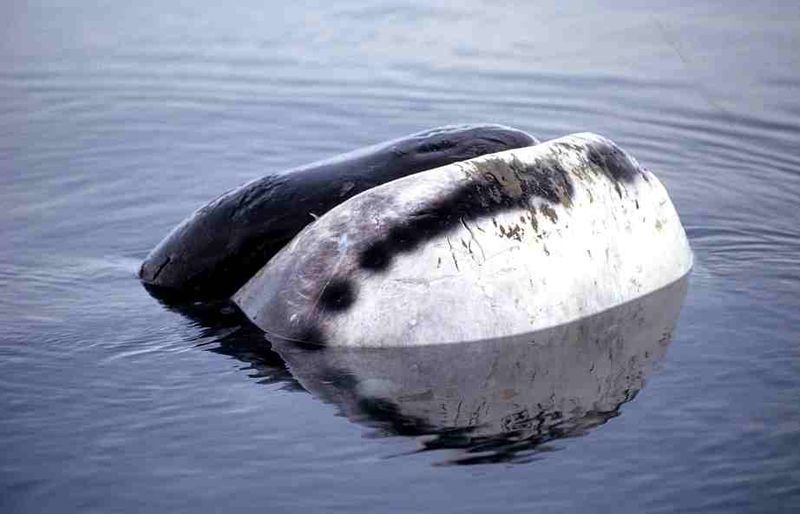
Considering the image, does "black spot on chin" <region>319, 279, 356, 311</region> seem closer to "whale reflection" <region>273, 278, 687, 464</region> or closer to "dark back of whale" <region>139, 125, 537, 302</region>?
"whale reflection" <region>273, 278, 687, 464</region>

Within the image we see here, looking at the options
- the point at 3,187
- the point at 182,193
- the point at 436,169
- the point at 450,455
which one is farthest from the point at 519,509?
the point at 3,187

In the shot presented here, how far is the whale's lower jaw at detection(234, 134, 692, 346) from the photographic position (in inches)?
301

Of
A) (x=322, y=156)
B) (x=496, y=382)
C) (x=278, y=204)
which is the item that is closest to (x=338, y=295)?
(x=278, y=204)

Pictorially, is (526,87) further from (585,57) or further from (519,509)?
(519,509)

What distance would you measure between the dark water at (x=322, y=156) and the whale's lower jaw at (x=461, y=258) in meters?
0.23

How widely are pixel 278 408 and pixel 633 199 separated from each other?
223cm

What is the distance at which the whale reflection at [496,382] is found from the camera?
6.95m

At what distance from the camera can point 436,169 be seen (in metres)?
7.91

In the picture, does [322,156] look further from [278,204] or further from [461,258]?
[461,258]

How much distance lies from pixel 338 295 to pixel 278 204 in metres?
0.76

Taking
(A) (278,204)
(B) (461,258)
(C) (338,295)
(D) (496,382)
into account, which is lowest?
(D) (496,382)

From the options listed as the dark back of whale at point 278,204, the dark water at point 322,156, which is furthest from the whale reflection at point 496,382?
the dark back of whale at point 278,204

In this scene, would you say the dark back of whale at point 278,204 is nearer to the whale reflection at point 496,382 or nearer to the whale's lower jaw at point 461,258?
the whale's lower jaw at point 461,258

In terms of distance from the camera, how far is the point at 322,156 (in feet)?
37.0
